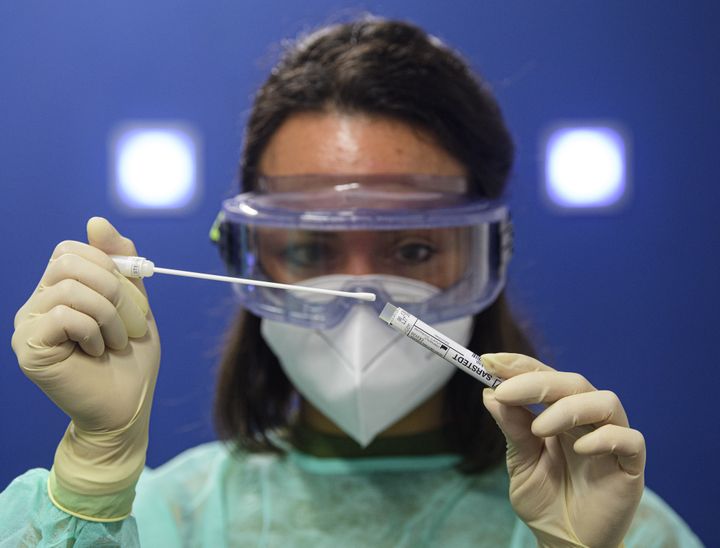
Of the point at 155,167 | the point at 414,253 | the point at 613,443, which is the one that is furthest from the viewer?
the point at 155,167

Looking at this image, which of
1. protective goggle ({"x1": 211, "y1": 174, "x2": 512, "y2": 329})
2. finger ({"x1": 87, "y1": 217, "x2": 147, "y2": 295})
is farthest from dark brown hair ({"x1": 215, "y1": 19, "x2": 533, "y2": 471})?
finger ({"x1": 87, "y1": 217, "x2": 147, "y2": 295})

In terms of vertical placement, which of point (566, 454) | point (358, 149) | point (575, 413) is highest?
point (358, 149)

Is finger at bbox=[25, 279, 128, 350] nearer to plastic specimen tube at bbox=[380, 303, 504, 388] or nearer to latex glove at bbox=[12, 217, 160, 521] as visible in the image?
latex glove at bbox=[12, 217, 160, 521]

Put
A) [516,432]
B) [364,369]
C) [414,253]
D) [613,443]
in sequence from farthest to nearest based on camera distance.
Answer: [414,253]
[364,369]
[516,432]
[613,443]

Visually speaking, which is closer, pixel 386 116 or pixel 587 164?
pixel 386 116

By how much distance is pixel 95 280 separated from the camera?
129cm

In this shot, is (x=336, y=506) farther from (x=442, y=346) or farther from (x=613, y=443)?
(x=613, y=443)

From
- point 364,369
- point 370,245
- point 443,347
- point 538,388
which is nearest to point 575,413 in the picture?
point 538,388

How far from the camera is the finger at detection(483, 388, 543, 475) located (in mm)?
1328

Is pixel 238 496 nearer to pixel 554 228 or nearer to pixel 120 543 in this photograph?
pixel 120 543

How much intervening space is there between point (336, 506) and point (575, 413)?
2.37ft

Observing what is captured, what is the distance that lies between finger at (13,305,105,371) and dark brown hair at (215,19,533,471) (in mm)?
742

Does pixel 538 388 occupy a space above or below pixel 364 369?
above

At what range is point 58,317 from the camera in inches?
49.5
